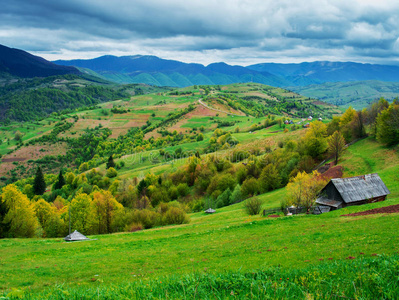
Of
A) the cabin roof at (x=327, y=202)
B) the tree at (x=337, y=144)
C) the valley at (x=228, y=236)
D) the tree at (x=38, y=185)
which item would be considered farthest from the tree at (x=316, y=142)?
the tree at (x=38, y=185)

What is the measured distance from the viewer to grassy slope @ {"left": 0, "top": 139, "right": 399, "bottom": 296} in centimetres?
1728

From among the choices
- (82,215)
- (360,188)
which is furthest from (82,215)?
(360,188)

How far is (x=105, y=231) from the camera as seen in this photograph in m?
61.4

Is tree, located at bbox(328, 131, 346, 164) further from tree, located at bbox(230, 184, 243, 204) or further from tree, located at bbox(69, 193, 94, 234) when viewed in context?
tree, located at bbox(69, 193, 94, 234)

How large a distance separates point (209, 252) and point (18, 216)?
1754 inches

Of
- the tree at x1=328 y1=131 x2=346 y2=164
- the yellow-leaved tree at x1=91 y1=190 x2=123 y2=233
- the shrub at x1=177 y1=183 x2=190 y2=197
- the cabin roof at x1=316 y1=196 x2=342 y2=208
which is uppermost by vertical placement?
the tree at x1=328 y1=131 x2=346 y2=164

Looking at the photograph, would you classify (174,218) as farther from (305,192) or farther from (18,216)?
(18,216)

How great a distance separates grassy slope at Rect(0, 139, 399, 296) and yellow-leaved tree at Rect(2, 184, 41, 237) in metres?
13.9

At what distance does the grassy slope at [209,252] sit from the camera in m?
17.3

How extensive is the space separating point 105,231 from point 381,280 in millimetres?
62170

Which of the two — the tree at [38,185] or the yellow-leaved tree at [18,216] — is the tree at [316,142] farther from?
the tree at [38,185]

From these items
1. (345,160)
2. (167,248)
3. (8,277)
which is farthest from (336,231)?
(345,160)

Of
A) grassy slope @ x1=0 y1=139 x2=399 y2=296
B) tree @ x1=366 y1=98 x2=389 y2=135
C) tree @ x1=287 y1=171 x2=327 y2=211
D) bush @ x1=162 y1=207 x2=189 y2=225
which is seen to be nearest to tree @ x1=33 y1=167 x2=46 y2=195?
bush @ x1=162 y1=207 x2=189 y2=225

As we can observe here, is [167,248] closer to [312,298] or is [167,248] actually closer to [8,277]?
[8,277]
